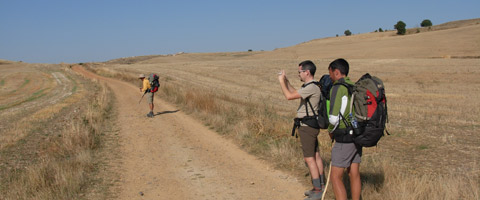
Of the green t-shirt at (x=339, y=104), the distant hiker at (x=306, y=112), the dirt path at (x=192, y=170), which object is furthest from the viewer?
the dirt path at (x=192, y=170)

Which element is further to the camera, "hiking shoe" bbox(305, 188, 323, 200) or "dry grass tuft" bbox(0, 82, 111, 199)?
"dry grass tuft" bbox(0, 82, 111, 199)

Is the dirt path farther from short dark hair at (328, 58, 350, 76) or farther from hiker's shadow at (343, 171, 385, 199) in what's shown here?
short dark hair at (328, 58, 350, 76)

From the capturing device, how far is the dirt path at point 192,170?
5676 mm

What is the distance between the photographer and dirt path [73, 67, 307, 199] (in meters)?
5.68

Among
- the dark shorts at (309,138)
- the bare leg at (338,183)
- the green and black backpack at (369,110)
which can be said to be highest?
the green and black backpack at (369,110)

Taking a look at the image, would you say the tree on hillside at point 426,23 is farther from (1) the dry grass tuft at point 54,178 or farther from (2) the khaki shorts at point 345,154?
(2) the khaki shorts at point 345,154

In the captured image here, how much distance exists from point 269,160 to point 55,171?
3.78m

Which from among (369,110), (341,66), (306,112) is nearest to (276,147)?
(306,112)

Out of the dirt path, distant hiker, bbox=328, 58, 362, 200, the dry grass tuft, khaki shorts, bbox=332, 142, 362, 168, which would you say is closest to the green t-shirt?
distant hiker, bbox=328, 58, 362, 200

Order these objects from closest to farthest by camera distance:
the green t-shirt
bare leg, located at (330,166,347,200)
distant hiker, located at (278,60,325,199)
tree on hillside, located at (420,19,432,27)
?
the green t-shirt, bare leg, located at (330,166,347,200), distant hiker, located at (278,60,325,199), tree on hillside, located at (420,19,432,27)

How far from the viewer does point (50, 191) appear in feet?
18.0

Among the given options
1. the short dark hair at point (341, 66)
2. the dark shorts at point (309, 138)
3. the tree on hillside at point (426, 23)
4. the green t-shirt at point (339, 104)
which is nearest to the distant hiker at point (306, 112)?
the dark shorts at point (309, 138)

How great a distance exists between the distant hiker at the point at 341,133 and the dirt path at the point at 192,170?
121 cm

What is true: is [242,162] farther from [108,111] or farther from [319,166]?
[108,111]
